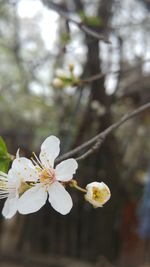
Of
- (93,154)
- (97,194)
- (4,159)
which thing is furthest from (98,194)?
(93,154)

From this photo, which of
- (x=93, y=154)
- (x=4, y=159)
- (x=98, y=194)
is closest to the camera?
(x=98, y=194)

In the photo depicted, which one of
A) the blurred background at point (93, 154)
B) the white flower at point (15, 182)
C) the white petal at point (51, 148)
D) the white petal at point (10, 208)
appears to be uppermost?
the blurred background at point (93, 154)

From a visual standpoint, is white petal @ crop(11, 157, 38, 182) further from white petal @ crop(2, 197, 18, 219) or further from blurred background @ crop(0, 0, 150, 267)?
blurred background @ crop(0, 0, 150, 267)

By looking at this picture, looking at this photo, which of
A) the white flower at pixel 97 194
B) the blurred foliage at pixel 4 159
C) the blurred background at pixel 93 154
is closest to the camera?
the white flower at pixel 97 194

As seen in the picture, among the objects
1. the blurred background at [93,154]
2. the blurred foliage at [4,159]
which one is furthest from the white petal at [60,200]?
the blurred background at [93,154]

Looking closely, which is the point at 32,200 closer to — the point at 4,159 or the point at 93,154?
the point at 4,159

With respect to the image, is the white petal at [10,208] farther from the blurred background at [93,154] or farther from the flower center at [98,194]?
the blurred background at [93,154]
